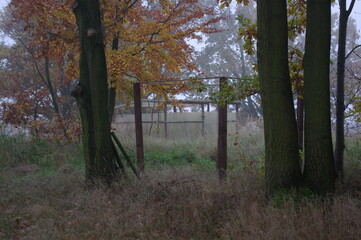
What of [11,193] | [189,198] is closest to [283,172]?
[189,198]

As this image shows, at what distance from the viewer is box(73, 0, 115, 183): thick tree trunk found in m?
7.63

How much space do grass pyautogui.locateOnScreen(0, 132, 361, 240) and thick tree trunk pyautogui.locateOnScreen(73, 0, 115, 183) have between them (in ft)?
1.76

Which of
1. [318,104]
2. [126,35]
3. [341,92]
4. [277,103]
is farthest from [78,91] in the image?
[341,92]

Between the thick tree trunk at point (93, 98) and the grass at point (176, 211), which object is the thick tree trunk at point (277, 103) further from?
the thick tree trunk at point (93, 98)

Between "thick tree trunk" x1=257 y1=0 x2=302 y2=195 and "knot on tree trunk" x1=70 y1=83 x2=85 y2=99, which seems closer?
"thick tree trunk" x1=257 y1=0 x2=302 y2=195

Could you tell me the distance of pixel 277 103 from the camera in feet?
17.5

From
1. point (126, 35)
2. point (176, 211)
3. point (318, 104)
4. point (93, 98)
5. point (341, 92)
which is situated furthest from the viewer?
point (126, 35)

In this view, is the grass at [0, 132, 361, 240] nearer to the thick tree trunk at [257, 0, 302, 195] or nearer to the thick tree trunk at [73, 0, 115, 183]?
the thick tree trunk at [257, 0, 302, 195]

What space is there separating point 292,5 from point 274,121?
2804 millimetres

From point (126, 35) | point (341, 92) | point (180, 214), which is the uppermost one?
point (126, 35)

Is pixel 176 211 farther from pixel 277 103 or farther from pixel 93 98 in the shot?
pixel 93 98

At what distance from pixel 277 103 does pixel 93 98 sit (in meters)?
3.93

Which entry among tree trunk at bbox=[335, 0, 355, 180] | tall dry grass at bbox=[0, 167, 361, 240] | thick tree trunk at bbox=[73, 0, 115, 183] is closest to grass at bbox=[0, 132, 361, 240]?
tall dry grass at bbox=[0, 167, 361, 240]

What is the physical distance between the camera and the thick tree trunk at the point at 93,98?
7629mm
